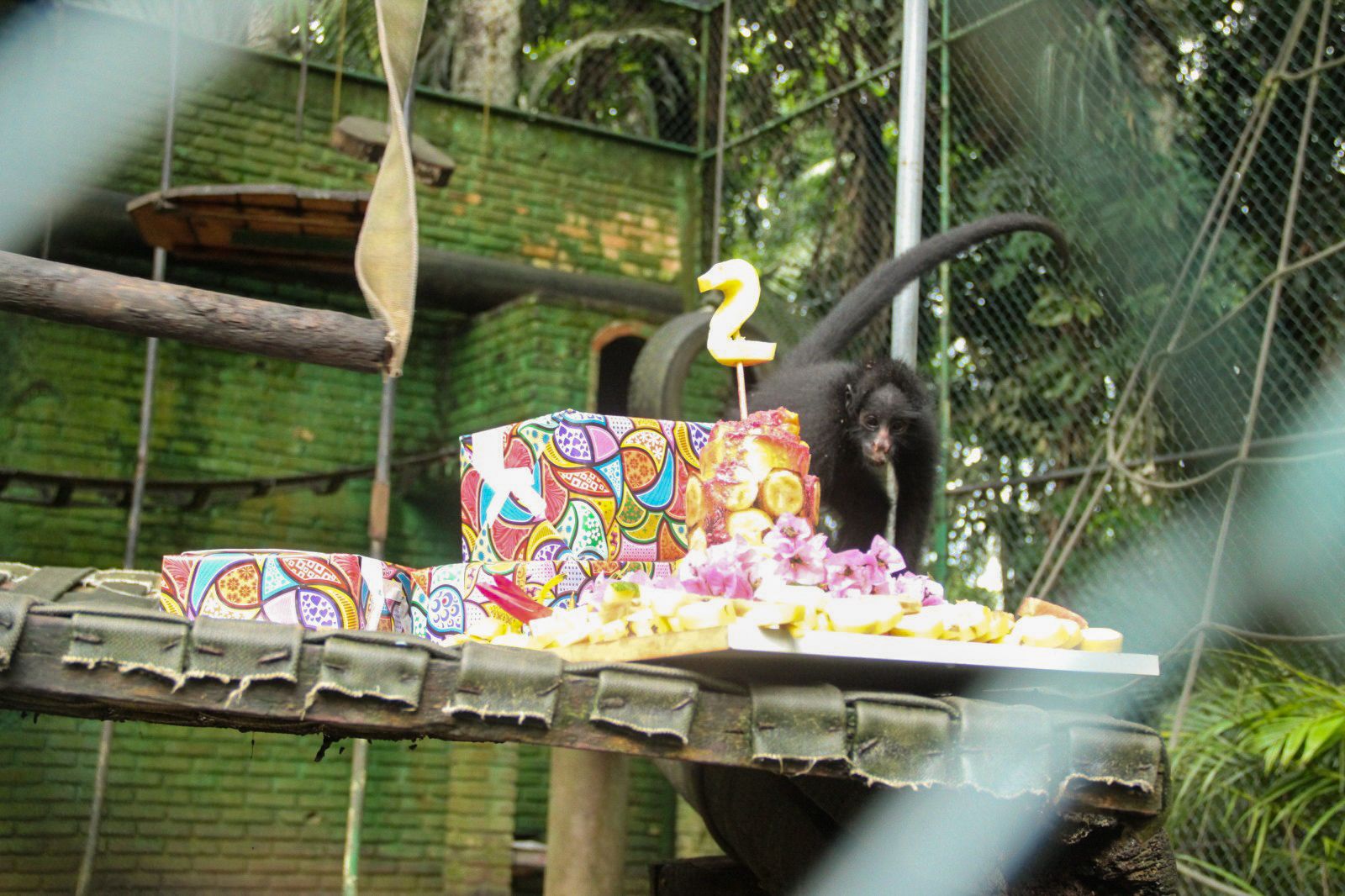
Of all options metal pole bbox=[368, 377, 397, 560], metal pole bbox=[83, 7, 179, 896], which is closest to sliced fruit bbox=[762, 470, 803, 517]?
metal pole bbox=[368, 377, 397, 560]

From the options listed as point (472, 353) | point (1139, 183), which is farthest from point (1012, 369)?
point (472, 353)

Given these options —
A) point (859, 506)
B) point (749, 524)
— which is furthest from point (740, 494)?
point (859, 506)

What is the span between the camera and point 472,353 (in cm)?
723

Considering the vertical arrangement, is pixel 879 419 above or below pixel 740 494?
above

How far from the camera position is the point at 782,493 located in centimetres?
190

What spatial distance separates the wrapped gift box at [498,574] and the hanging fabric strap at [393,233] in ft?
1.21

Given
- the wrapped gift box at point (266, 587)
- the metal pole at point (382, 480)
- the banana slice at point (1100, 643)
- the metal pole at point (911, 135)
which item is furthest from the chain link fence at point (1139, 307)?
the wrapped gift box at point (266, 587)

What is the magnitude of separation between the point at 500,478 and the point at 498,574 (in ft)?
0.51

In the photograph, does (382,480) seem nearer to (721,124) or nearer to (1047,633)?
(721,124)

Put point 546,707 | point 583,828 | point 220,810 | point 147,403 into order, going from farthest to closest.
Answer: point 220,810, point 147,403, point 583,828, point 546,707

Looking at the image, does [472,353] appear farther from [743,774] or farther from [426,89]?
[743,774]

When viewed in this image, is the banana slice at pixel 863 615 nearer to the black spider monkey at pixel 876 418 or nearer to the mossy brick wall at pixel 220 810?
the black spider monkey at pixel 876 418

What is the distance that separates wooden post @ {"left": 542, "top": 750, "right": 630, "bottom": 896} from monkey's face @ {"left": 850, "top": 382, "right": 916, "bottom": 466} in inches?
36.0

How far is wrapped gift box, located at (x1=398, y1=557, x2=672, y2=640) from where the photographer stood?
77.9 inches
